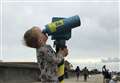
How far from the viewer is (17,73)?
29188 millimetres

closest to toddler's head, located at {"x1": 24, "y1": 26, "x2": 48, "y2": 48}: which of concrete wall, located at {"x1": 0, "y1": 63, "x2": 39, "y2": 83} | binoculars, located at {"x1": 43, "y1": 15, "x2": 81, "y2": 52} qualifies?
binoculars, located at {"x1": 43, "y1": 15, "x2": 81, "y2": 52}

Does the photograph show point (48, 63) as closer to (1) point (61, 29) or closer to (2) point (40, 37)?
(2) point (40, 37)

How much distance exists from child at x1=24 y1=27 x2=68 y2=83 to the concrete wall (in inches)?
734

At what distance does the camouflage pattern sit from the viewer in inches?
291

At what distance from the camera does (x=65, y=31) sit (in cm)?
722

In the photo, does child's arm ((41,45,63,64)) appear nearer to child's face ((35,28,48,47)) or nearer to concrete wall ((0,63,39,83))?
child's face ((35,28,48,47))

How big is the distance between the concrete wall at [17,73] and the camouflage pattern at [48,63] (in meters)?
18.6

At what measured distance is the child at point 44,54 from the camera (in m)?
7.25

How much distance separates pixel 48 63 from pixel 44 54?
148mm

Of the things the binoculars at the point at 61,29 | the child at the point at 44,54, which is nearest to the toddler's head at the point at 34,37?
the child at the point at 44,54

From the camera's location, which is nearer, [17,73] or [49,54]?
[49,54]

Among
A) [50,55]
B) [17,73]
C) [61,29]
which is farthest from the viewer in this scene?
[17,73]

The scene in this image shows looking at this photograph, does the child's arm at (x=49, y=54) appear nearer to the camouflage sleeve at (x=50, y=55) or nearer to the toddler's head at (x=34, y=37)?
the camouflage sleeve at (x=50, y=55)

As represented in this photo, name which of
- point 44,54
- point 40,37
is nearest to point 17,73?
point 44,54
